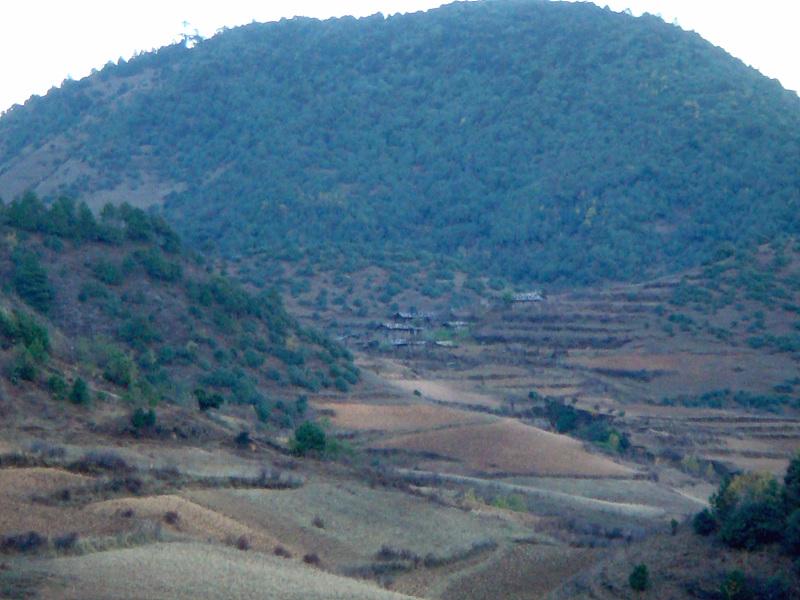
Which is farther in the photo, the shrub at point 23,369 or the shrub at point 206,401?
the shrub at point 206,401

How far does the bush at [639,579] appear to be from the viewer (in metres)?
18.2

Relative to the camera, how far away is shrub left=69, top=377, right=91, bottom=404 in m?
28.0

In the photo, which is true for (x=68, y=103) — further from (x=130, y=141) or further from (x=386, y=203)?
(x=386, y=203)

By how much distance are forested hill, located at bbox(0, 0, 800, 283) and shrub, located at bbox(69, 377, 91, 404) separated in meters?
58.9

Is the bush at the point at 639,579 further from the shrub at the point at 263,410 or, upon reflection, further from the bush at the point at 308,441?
the shrub at the point at 263,410

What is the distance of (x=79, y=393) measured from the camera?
2806 cm

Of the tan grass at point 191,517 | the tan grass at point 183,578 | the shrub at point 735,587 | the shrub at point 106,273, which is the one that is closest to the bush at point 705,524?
the shrub at point 735,587

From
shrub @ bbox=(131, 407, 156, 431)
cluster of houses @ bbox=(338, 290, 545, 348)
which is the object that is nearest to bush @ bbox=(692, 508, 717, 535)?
shrub @ bbox=(131, 407, 156, 431)

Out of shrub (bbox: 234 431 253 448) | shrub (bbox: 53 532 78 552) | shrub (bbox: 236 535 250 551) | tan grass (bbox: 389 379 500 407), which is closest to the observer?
shrub (bbox: 53 532 78 552)

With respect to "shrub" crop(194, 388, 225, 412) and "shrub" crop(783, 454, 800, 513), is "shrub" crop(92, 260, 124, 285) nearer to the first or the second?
"shrub" crop(194, 388, 225, 412)

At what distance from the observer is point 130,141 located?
112688 mm

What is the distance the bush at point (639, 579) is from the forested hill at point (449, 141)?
2574 inches

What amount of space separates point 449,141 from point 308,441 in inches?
3177

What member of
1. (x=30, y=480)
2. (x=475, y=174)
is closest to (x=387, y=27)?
(x=475, y=174)
